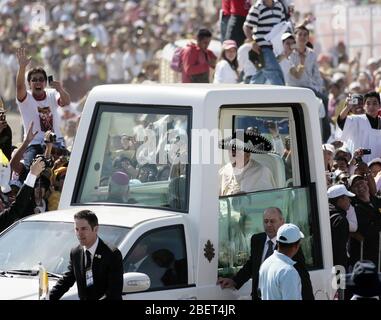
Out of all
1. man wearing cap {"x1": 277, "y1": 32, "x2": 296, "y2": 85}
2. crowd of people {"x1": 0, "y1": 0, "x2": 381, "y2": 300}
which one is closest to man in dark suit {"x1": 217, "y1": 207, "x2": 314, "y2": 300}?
crowd of people {"x1": 0, "y1": 0, "x2": 381, "y2": 300}

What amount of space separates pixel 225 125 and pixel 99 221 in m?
1.99

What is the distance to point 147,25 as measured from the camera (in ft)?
124

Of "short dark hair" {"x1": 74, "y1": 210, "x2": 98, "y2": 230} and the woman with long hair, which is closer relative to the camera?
"short dark hair" {"x1": 74, "y1": 210, "x2": 98, "y2": 230}

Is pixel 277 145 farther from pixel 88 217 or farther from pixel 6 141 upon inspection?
pixel 6 141

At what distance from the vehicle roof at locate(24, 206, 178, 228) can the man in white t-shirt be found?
3.56 m

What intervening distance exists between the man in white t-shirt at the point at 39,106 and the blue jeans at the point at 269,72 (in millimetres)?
4173

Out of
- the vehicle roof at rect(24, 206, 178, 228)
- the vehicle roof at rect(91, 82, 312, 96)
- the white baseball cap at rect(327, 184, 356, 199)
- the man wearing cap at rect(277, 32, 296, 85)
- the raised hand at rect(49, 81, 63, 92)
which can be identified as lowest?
the vehicle roof at rect(24, 206, 178, 228)

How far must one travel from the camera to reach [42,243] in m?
10.4

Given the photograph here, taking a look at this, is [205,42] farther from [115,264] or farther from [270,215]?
[115,264]

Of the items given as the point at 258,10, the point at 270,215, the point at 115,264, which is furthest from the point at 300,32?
the point at 115,264

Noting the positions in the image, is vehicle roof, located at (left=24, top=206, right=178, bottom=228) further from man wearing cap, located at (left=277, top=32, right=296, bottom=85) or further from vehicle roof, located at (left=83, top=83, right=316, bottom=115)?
man wearing cap, located at (left=277, top=32, right=296, bottom=85)

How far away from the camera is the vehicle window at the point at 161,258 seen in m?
10.1

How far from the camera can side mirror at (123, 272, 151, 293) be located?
9578 mm

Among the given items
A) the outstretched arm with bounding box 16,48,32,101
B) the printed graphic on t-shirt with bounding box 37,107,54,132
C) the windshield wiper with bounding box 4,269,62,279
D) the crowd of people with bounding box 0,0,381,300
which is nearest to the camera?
the windshield wiper with bounding box 4,269,62,279
